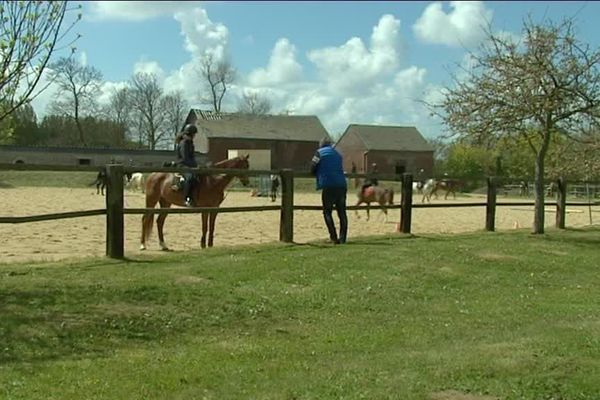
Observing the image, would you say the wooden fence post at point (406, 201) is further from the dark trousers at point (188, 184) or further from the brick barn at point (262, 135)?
the brick barn at point (262, 135)

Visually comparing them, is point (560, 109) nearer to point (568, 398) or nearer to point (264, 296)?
point (264, 296)

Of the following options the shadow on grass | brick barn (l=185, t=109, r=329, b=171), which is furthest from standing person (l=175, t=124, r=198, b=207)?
brick barn (l=185, t=109, r=329, b=171)

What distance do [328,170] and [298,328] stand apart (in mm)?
6871

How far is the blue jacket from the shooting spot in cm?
1428

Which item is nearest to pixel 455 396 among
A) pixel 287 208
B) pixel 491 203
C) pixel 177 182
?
pixel 287 208

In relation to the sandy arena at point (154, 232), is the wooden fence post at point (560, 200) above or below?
above

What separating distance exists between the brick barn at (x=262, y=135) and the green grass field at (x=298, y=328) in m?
78.2

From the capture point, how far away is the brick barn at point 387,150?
92.9 metres

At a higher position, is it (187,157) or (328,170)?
(187,157)

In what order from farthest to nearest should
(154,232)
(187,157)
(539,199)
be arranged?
(154,232) → (539,199) → (187,157)

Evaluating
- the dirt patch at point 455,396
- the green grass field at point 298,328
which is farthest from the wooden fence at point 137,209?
the dirt patch at point 455,396

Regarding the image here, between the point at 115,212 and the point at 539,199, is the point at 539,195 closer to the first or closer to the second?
the point at 539,199

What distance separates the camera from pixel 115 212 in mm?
11219

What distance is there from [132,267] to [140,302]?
2370mm
